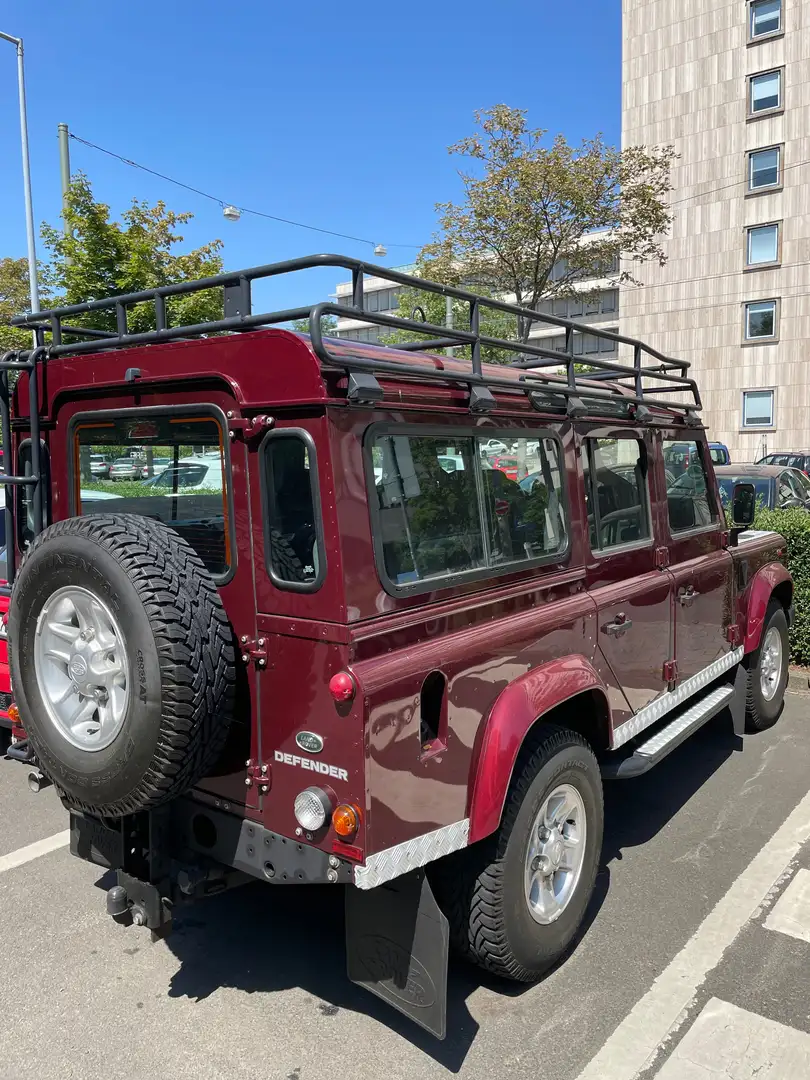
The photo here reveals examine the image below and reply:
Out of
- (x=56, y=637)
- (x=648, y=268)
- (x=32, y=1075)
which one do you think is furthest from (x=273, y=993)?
(x=648, y=268)

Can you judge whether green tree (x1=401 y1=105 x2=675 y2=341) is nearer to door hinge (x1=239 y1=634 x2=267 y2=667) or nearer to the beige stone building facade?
door hinge (x1=239 y1=634 x2=267 y2=667)

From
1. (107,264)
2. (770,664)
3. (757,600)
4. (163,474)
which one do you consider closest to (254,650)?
(163,474)

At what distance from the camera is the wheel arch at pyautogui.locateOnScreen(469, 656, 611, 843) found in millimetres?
2719

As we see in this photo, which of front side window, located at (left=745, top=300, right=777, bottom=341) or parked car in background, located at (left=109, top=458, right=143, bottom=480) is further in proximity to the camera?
front side window, located at (left=745, top=300, right=777, bottom=341)

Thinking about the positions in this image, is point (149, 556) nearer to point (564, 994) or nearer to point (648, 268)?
point (564, 994)

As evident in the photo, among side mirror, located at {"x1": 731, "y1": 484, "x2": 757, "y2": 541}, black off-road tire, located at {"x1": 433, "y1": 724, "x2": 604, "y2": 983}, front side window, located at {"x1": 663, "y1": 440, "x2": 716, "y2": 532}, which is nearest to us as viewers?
black off-road tire, located at {"x1": 433, "y1": 724, "x2": 604, "y2": 983}

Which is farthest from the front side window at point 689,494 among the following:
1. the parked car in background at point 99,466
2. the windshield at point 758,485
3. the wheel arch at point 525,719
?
the windshield at point 758,485

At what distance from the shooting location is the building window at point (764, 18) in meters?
29.6

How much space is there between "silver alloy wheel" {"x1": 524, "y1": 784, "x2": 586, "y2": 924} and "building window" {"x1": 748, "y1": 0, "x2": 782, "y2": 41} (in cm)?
3520

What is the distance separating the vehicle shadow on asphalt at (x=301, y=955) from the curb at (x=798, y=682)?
9.96 feet

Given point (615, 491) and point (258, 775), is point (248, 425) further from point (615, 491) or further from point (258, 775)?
point (615, 491)

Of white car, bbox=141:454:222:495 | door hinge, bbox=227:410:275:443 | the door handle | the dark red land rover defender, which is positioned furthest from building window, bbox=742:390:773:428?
door hinge, bbox=227:410:275:443

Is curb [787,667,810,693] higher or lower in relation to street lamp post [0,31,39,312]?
lower

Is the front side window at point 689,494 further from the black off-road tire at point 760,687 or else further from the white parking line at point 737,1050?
the white parking line at point 737,1050
